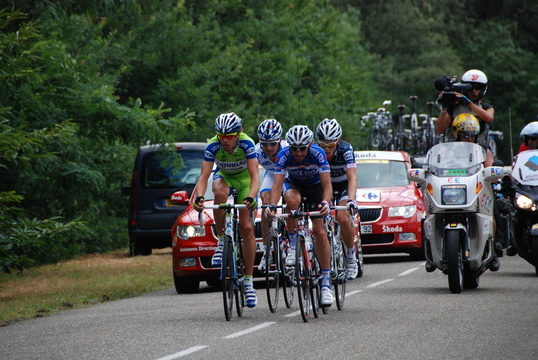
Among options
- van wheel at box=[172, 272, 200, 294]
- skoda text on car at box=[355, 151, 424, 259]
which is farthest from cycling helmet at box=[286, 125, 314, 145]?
skoda text on car at box=[355, 151, 424, 259]

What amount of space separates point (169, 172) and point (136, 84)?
9.76 m

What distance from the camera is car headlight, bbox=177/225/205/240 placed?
15.6m

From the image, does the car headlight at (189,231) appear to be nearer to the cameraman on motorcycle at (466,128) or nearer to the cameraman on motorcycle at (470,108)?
Answer: the cameraman on motorcycle at (470,108)

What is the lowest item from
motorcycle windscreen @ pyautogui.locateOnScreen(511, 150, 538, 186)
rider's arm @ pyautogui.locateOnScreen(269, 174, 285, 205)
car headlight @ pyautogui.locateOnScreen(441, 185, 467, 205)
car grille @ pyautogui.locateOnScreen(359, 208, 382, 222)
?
car grille @ pyautogui.locateOnScreen(359, 208, 382, 222)

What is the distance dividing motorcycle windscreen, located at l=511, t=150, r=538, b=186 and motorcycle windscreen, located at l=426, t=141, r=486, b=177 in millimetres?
1843

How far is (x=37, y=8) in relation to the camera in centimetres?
1697

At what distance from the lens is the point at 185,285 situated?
51.9ft

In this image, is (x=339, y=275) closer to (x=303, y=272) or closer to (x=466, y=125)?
(x=303, y=272)

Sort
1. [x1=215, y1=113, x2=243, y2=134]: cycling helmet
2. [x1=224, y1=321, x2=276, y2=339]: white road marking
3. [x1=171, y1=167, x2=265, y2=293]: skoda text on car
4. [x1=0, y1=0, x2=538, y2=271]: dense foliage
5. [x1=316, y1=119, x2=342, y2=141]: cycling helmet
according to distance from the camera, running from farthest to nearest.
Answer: [x1=0, y1=0, x2=538, y2=271]: dense foliage → [x1=171, y1=167, x2=265, y2=293]: skoda text on car → [x1=316, y1=119, x2=342, y2=141]: cycling helmet → [x1=215, y1=113, x2=243, y2=134]: cycling helmet → [x1=224, y1=321, x2=276, y2=339]: white road marking

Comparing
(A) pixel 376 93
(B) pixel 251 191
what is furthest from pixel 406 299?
(A) pixel 376 93

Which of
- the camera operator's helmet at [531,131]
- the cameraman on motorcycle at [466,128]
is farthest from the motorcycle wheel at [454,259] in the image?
the camera operator's helmet at [531,131]

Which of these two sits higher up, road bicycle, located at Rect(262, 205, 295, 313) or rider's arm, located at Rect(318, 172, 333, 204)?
rider's arm, located at Rect(318, 172, 333, 204)

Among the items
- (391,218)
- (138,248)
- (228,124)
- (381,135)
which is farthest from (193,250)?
(381,135)

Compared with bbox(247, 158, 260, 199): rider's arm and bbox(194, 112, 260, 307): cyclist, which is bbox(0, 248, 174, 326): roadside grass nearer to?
bbox(194, 112, 260, 307): cyclist
